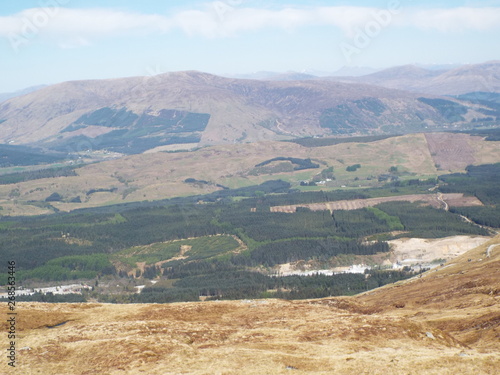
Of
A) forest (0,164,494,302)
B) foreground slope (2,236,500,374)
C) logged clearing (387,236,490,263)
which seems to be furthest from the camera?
logged clearing (387,236,490,263)

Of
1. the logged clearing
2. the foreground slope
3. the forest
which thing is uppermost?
the foreground slope

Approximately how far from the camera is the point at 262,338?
174 feet

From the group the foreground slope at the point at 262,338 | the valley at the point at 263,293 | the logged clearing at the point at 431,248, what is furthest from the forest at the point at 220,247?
the foreground slope at the point at 262,338

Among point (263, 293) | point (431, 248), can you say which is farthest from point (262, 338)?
point (431, 248)

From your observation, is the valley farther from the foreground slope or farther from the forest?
the forest

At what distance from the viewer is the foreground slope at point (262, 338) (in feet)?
145

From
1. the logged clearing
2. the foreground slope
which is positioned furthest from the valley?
the logged clearing

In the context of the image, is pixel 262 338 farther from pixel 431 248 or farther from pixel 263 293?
pixel 431 248

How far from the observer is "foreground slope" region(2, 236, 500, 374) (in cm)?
4422

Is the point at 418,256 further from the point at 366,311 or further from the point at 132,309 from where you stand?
Answer: the point at 132,309

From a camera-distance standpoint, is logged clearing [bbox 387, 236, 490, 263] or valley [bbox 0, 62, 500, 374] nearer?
valley [bbox 0, 62, 500, 374]

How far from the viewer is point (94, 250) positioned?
166625 millimetres

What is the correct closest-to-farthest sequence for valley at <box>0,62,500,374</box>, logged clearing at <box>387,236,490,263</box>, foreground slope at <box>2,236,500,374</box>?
1. foreground slope at <box>2,236,500,374</box>
2. valley at <box>0,62,500,374</box>
3. logged clearing at <box>387,236,490,263</box>

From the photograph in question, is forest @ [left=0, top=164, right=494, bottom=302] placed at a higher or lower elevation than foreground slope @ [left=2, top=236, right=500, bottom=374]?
lower
